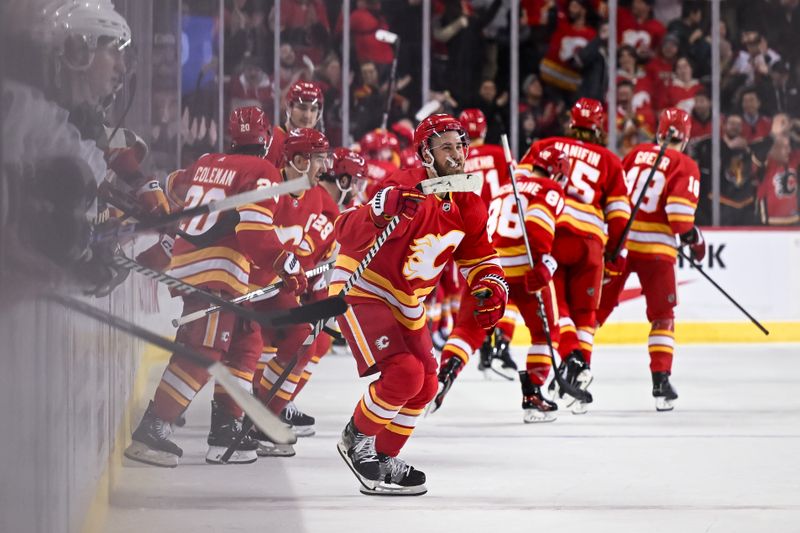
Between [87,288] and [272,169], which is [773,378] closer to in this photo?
[272,169]

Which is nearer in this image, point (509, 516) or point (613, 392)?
point (509, 516)

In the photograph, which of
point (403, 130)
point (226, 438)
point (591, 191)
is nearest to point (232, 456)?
point (226, 438)

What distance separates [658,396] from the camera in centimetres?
650

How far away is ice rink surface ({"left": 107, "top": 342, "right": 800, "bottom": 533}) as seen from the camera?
12.5 feet

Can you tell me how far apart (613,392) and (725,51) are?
4.28 metres

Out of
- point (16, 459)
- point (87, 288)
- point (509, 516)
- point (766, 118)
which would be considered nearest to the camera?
point (16, 459)

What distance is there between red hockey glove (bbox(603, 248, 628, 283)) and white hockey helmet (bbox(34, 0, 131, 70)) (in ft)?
14.2

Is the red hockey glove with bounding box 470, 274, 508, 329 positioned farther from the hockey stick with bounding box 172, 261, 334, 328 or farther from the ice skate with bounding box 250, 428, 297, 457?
the ice skate with bounding box 250, 428, 297, 457

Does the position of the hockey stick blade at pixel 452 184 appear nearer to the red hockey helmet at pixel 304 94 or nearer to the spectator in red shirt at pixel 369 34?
the red hockey helmet at pixel 304 94

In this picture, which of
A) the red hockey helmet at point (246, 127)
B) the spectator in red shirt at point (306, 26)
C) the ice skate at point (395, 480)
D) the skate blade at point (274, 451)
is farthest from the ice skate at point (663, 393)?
the spectator in red shirt at point (306, 26)

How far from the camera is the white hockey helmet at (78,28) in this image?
222cm

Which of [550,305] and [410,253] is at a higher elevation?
[410,253]

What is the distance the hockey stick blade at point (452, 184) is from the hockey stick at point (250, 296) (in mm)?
628


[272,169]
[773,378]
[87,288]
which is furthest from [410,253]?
[773,378]
